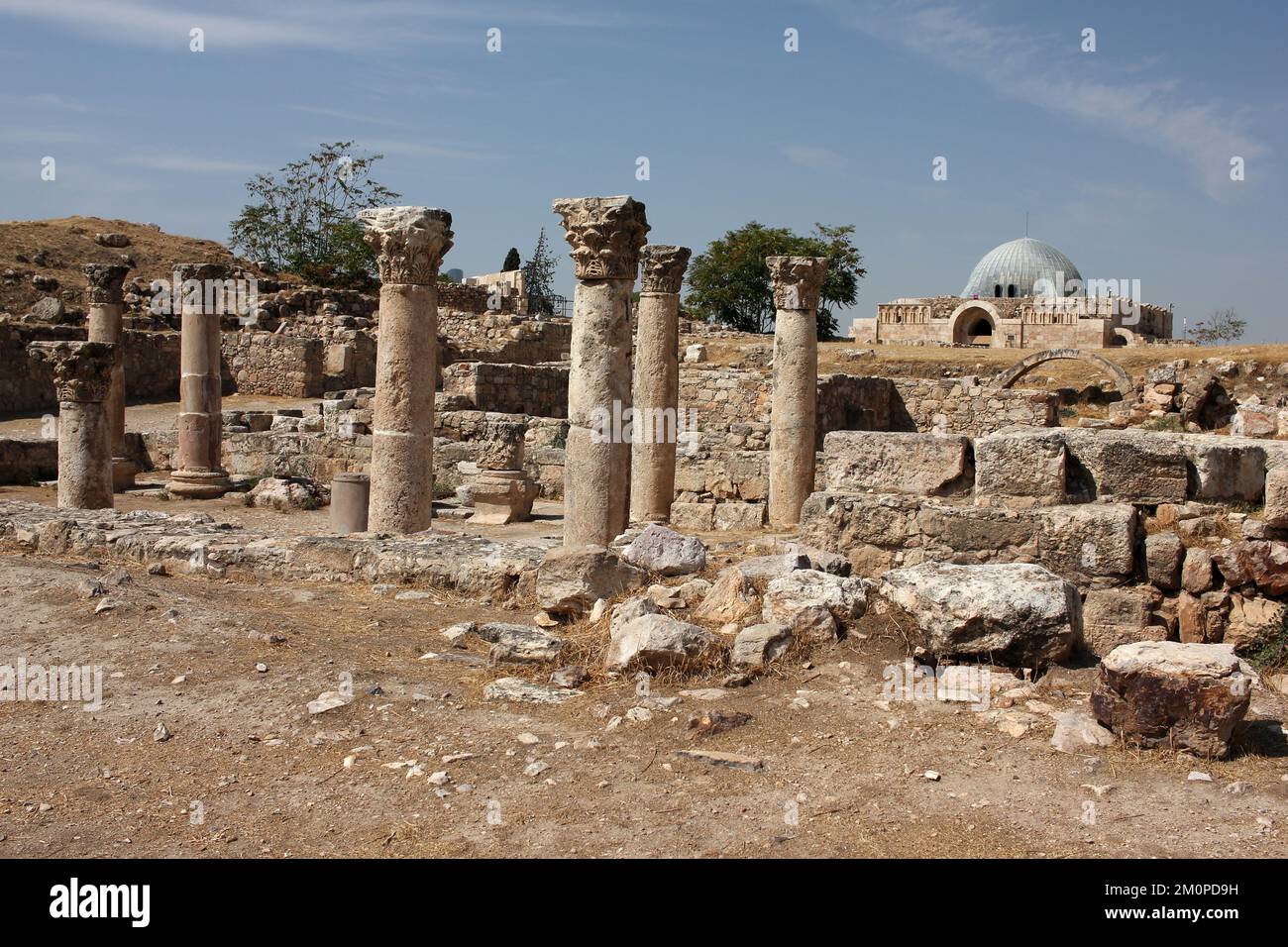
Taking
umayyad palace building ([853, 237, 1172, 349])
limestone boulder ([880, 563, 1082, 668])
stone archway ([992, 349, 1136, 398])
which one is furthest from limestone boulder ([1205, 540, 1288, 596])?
umayyad palace building ([853, 237, 1172, 349])

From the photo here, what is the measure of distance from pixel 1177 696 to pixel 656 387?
914cm

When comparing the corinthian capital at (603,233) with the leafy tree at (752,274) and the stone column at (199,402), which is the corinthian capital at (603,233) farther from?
the leafy tree at (752,274)

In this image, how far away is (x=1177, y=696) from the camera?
4895 mm

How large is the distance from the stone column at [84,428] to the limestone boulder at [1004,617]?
11793 mm

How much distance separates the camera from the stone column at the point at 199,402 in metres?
17.7

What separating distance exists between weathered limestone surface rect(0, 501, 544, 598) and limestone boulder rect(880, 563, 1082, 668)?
3.80 metres

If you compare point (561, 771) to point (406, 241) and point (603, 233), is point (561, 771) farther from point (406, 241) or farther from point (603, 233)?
point (406, 241)

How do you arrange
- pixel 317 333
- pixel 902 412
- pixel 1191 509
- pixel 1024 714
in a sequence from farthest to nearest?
1. pixel 317 333
2. pixel 902 412
3. pixel 1191 509
4. pixel 1024 714

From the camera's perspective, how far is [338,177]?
4472cm

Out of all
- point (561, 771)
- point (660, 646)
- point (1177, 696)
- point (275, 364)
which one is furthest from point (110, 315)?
point (1177, 696)

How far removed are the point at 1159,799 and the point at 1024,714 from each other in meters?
0.90

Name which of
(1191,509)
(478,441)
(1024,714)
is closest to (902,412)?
(478,441)
